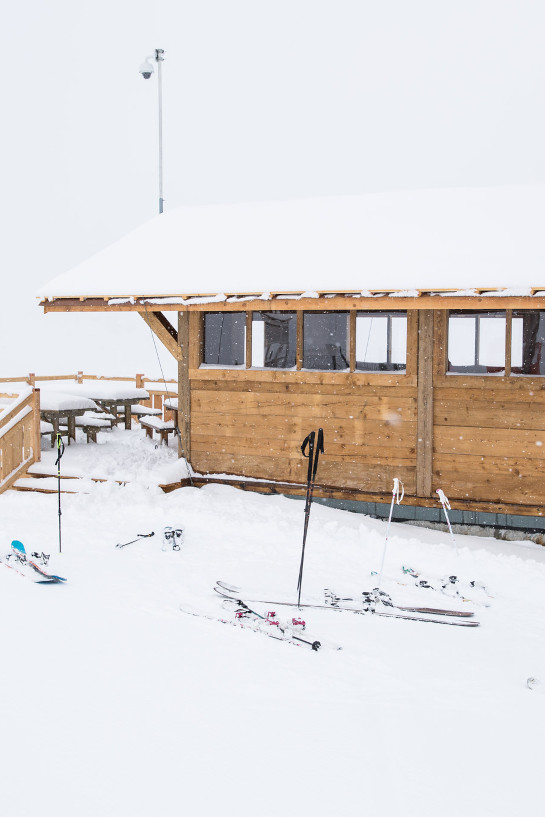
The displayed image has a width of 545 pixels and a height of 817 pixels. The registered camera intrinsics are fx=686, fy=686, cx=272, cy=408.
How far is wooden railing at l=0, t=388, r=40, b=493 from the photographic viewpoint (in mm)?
10039

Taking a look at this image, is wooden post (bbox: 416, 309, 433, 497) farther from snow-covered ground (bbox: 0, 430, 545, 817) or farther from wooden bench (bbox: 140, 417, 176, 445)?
wooden bench (bbox: 140, 417, 176, 445)

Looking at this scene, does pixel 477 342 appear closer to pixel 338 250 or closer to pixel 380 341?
pixel 380 341

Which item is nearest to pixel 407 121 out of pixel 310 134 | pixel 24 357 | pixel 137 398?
pixel 310 134

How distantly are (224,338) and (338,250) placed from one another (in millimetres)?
2036

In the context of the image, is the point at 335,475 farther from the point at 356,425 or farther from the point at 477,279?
the point at 477,279

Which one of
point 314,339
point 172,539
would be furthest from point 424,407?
point 172,539

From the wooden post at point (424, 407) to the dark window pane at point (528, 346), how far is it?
3.35 ft

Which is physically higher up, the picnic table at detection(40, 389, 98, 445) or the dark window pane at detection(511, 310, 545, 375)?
the dark window pane at detection(511, 310, 545, 375)

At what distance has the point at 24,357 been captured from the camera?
210ft

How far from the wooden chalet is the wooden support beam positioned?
41 mm

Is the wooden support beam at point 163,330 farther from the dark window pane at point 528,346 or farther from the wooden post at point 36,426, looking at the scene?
the dark window pane at point 528,346

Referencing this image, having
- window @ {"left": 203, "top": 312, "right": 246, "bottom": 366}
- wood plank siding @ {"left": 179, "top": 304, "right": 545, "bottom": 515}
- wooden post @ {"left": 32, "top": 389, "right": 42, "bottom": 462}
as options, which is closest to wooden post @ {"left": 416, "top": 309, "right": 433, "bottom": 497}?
wood plank siding @ {"left": 179, "top": 304, "right": 545, "bottom": 515}

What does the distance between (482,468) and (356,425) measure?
1.70m

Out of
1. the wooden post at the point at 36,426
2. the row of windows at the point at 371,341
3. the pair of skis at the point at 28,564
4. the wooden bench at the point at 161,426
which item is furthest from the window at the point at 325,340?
the pair of skis at the point at 28,564
